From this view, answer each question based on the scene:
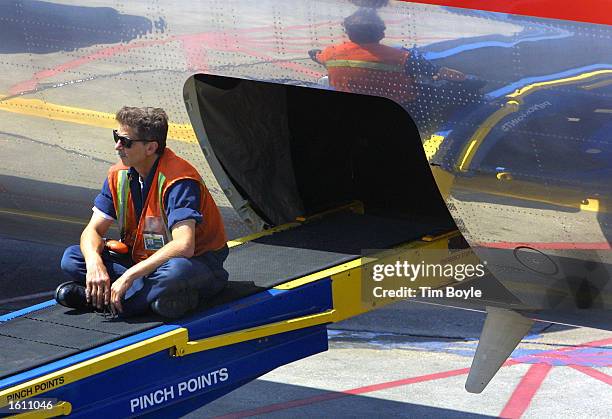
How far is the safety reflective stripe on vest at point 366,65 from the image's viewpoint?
5.20 meters

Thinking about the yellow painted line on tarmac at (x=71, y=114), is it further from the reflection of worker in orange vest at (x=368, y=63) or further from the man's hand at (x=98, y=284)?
the man's hand at (x=98, y=284)

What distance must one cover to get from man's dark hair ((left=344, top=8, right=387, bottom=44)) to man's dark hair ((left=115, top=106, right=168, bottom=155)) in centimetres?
93

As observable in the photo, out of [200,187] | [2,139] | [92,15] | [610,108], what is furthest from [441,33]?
[2,139]

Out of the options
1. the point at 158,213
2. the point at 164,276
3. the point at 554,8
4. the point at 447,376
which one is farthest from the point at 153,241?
the point at 447,376

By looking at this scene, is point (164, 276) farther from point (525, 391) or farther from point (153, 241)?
point (525, 391)

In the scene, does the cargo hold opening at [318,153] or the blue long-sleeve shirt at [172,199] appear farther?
the cargo hold opening at [318,153]

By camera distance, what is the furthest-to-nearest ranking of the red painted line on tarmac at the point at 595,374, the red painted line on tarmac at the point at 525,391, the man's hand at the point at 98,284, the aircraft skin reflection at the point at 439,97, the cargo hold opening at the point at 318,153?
1. the red painted line on tarmac at the point at 595,374
2. the red painted line on tarmac at the point at 525,391
3. the cargo hold opening at the point at 318,153
4. the man's hand at the point at 98,284
5. the aircraft skin reflection at the point at 439,97

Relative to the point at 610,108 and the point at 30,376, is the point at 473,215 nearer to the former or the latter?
the point at 610,108

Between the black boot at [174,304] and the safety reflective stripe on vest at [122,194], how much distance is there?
536mm

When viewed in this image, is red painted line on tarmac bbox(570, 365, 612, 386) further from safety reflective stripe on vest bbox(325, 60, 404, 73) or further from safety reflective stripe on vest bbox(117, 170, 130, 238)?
safety reflective stripe on vest bbox(117, 170, 130, 238)

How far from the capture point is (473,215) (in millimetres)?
5270

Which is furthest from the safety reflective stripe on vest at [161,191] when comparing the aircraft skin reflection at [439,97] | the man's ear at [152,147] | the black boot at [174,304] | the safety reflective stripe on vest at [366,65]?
the safety reflective stripe on vest at [366,65]

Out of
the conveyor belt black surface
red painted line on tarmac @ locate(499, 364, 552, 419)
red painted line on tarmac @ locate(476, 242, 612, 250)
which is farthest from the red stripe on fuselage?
red painted line on tarmac @ locate(499, 364, 552, 419)

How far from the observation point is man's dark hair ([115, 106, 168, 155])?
518 centimetres
